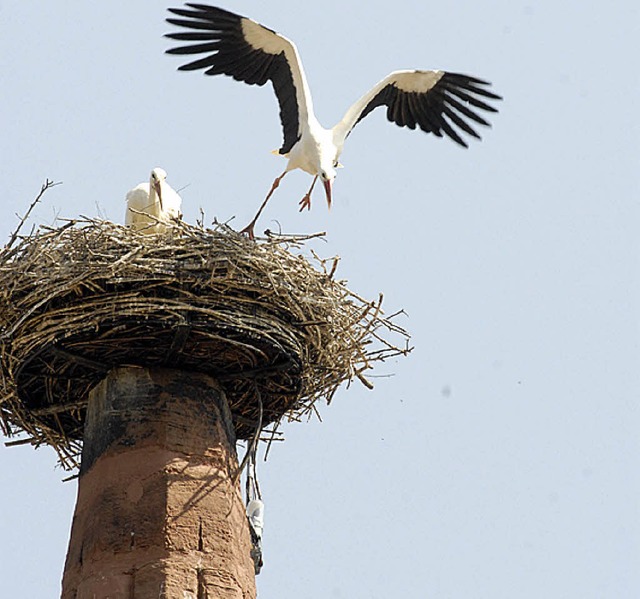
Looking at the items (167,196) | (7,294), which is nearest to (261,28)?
(167,196)

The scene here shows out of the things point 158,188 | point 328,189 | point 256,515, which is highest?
point 158,188

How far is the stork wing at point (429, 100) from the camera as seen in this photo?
11.2m

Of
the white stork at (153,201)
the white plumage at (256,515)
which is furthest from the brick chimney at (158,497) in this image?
the white stork at (153,201)

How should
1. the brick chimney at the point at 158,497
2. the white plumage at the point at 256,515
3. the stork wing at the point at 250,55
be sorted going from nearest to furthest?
the brick chimney at the point at 158,497, the white plumage at the point at 256,515, the stork wing at the point at 250,55

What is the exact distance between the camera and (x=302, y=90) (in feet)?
35.1

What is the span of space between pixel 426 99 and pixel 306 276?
3.18 m

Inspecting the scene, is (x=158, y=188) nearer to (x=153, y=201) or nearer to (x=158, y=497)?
(x=153, y=201)

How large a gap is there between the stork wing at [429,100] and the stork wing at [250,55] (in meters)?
0.57

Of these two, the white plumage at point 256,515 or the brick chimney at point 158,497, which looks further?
the white plumage at point 256,515

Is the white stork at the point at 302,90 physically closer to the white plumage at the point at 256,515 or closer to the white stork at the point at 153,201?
the white stork at the point at 153,201

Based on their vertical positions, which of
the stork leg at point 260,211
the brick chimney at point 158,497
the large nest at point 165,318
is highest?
the stork leg at point 260,211

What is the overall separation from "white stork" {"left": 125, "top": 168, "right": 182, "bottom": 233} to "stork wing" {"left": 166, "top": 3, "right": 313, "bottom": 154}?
0.91 metres

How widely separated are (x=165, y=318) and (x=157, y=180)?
282 centimetres

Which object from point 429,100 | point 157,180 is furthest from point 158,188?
point 429,100
